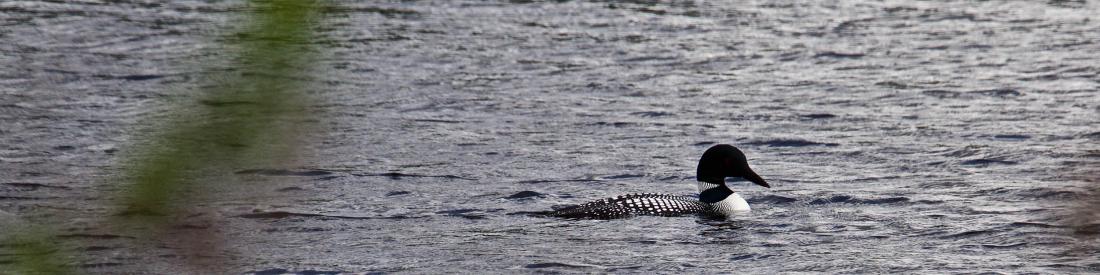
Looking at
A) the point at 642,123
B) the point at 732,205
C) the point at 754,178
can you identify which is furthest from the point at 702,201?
the point at 642,123

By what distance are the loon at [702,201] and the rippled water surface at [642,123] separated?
4.7 inches

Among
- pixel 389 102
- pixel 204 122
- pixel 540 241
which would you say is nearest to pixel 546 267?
pixel 540 241

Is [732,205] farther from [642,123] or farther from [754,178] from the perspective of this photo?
[642,123]

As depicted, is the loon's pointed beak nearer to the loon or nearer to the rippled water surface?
the loon

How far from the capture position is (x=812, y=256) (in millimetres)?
9305

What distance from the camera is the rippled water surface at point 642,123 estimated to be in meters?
9.46

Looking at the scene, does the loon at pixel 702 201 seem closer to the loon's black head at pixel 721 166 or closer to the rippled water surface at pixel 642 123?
the loon's black head at pixel 721 166

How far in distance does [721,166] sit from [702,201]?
0.94 feet

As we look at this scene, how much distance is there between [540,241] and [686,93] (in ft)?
22.0

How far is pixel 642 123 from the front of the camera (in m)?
14.7

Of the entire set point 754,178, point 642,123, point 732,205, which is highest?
point 754,178

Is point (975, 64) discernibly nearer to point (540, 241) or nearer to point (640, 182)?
point (640, 182)

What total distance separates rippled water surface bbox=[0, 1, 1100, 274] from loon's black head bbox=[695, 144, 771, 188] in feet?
1.07

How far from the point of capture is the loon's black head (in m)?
11.0
